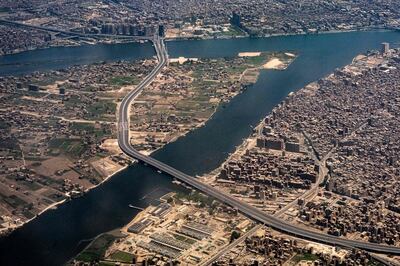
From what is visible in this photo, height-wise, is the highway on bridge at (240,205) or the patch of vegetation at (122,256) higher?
the highway on bridge at (240,205)

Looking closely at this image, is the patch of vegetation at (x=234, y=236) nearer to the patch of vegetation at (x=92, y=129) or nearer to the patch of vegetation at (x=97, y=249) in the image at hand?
the patch of vegetation at (x=97, y=249)

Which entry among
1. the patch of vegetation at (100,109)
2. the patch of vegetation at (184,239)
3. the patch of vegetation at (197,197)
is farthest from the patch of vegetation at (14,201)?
the patch of vegetation at (100,109)

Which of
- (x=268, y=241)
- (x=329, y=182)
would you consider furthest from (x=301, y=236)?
(x=329, y=182)

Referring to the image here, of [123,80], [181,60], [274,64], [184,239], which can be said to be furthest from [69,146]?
[274,64]

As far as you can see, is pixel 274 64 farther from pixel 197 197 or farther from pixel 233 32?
pixel 197 197

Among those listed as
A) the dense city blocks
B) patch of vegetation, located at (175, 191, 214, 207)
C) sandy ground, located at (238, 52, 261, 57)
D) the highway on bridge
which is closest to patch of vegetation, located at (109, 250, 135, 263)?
the dense city blocks

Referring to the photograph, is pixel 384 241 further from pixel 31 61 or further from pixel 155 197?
pixel 31 61
